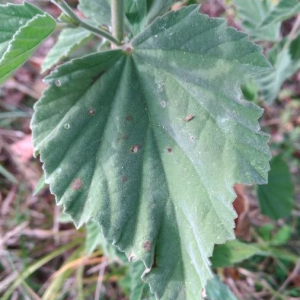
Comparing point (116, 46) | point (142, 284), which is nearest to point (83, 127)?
point (116, 46)

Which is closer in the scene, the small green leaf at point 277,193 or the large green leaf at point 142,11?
the large green leaf at point 142,11

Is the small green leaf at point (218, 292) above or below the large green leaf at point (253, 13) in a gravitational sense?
below

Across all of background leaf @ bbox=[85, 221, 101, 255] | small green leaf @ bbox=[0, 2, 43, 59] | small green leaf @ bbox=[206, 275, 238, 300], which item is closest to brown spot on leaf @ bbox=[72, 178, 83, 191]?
small green leaf @ bbox=[0, 2, 43, 59]

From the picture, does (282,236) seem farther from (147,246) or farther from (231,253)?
(147,246)

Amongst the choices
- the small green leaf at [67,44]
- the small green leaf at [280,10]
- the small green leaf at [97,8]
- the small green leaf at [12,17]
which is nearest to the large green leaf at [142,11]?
the small green leaf at [97,8]

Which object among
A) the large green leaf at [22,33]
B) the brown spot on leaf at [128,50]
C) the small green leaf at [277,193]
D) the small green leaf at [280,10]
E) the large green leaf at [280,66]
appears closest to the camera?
the large green leaf at [22,33]

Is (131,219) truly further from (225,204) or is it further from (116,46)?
(116,46)

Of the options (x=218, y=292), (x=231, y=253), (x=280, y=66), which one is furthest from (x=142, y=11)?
(x=218, y=292)

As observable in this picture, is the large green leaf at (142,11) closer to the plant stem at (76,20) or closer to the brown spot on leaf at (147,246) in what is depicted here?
the plant stem at (76,20)
